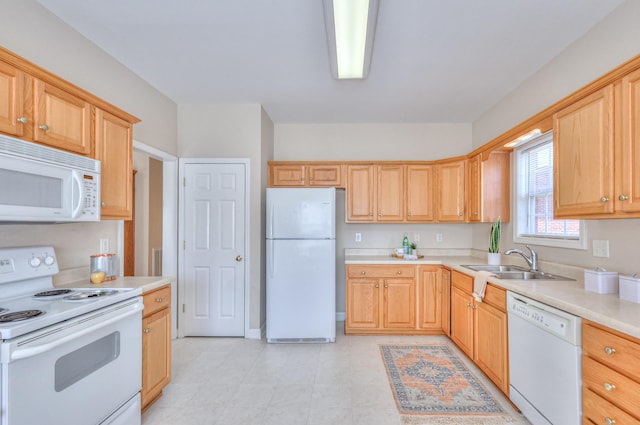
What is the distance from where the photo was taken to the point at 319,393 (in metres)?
2.45

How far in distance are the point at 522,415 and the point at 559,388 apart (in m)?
0.68

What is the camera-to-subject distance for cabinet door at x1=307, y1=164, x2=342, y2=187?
154 inches

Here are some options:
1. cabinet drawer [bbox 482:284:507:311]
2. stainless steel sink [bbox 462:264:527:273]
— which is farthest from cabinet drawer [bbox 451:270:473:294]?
cabinet drawer [bbox 482:284:507:311]

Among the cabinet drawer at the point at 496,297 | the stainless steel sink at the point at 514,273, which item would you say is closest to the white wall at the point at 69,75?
the cabinet drawer at the point at 496,297

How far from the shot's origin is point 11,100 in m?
1.49

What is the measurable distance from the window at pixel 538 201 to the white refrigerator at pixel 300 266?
1.96m

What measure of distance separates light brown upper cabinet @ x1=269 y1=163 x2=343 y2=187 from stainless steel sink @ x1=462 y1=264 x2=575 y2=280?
183 cm

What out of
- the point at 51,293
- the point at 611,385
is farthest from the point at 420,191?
the point at 51,293

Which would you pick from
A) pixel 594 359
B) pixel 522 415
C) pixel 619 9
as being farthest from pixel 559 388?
pixel 619 9

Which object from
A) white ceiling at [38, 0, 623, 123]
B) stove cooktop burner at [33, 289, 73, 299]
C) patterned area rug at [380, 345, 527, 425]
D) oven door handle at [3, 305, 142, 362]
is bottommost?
patterned area rug at [380, 345, 527, 425]

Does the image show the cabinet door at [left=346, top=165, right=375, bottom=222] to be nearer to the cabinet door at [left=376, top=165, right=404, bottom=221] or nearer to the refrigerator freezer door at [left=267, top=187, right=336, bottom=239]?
the cabinet door at [left=376, top=165, right=404, bottom=221]

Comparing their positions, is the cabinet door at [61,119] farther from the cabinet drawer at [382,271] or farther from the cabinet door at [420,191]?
the cabinet door at [420,191]

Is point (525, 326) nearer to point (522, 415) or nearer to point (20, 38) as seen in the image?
point (522, 415)

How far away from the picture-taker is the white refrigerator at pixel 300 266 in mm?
3434
